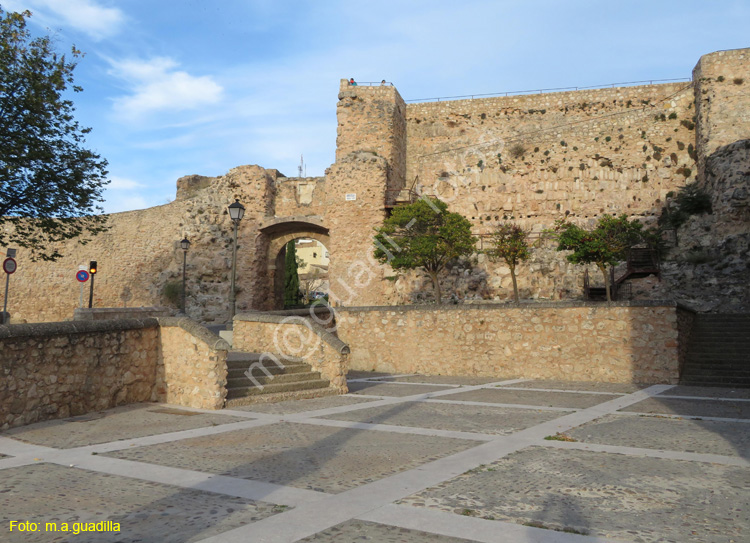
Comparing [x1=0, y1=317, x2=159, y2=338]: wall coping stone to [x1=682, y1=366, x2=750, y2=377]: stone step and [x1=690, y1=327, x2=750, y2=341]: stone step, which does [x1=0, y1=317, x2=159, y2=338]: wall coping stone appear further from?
[x1=690, y1=327, x2=750, y2=341]: stone step

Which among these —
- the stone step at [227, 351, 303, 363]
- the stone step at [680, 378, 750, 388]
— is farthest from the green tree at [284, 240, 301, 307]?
the stone step at [680, 378, 750, 388]

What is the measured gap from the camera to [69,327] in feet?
23.0

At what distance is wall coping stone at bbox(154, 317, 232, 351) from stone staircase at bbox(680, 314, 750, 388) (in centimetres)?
903

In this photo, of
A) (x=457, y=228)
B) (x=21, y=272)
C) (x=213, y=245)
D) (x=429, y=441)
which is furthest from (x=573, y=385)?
(x=21, y=272)

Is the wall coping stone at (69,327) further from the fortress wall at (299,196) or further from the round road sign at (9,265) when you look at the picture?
the fortress wall at (299,196)

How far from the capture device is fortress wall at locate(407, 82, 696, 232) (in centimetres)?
2289

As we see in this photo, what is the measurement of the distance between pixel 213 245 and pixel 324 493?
2320 cm

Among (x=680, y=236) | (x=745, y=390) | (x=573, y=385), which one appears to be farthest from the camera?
(x=680, y=236)

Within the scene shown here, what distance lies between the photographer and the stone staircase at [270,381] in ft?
28.3

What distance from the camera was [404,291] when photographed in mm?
22281

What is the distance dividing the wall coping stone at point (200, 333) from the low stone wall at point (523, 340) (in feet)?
21.8

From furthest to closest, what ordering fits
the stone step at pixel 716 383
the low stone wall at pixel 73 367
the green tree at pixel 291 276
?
the green tree at pixel 291 276, the stone step at pixel 716 383, the low stone wall at pixel 73 367

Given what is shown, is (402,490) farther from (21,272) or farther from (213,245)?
(21,272)

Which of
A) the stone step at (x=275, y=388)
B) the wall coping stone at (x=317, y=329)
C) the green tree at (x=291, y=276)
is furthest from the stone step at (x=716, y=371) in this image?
the green tree at (x=291, y=276)
